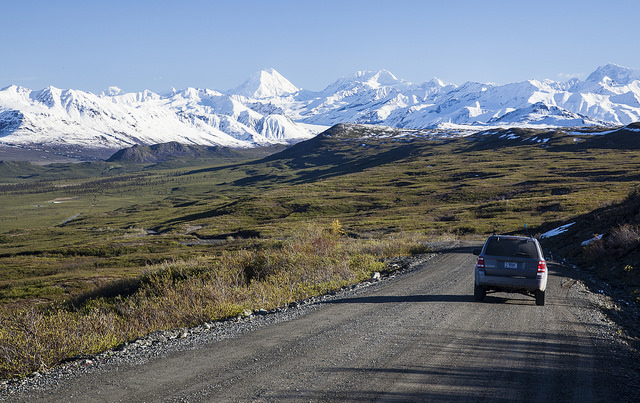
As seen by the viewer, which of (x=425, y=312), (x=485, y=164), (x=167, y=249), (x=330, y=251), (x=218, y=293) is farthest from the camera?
(x=485, y=164)

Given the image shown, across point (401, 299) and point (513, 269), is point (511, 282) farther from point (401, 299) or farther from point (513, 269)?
point (401, 299)

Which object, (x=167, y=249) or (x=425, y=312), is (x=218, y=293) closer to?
(x=425, y=312)

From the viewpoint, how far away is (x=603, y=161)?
16038cm

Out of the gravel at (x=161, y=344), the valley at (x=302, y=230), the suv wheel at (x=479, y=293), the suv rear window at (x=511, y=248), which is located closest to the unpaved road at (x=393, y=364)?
the gravel at (x=161, y=344)

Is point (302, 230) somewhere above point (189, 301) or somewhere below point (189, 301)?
above

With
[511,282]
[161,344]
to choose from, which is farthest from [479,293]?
[161,344]

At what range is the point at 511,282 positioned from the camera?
51.8 feet

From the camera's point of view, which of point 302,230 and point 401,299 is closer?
point 401,299

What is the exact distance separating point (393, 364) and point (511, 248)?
8.88m

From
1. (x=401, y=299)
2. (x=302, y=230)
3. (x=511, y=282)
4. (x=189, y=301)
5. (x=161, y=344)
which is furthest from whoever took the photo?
(x=302, y=230)

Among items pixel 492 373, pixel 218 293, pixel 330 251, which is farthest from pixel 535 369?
pixel 330 251

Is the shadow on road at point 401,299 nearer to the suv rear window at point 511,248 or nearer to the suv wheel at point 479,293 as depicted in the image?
the suv wheel at point 479,293

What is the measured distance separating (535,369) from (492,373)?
3.02 feet

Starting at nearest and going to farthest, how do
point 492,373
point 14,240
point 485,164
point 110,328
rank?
point 492,373 → point 110,328 → point 14,240 → point 485,164
